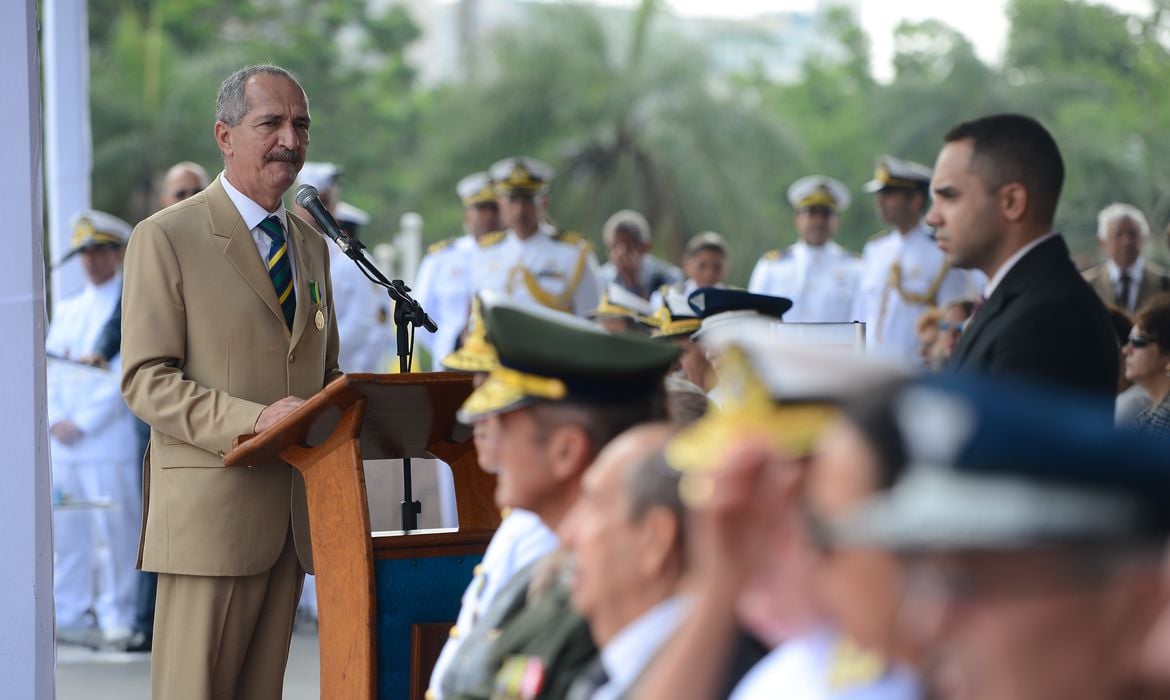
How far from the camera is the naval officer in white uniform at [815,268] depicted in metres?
10.6

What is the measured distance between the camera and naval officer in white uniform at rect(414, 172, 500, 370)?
9.98m

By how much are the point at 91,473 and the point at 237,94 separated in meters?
4.85

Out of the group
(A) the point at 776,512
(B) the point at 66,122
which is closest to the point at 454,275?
(B) the point at 66,122

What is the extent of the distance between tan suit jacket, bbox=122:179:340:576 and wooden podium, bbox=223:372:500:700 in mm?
139

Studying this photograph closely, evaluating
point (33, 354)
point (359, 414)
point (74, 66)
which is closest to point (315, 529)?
point (359, 414)

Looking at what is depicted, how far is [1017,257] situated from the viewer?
3434 mm

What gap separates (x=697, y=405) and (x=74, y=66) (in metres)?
6.90

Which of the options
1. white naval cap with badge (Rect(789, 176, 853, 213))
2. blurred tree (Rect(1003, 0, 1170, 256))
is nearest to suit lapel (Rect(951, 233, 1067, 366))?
white naval cap with badge (Rect(789, 176, 853, 213))

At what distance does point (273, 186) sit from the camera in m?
3.86

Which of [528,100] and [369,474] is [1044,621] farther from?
[528,100]

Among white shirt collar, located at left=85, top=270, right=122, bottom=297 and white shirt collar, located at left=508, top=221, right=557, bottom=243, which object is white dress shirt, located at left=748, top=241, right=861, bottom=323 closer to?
white shirt collar, located at left=508, top=221, right=557, bottom=243

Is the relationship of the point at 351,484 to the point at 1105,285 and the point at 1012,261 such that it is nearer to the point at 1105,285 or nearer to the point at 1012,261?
the point at 1012,261

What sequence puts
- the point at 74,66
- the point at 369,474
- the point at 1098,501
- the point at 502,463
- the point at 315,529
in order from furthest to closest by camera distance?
the point at 74,66, the point at 369,474, the point at 315,529, the point at 502,463, the point at 1098,501

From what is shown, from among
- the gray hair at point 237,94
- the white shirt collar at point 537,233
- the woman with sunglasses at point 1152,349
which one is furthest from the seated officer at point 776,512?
the white shirt collar at point 537,233
